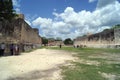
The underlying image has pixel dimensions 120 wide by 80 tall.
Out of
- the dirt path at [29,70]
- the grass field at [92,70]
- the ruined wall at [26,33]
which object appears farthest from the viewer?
the ruined wall at [26,33]

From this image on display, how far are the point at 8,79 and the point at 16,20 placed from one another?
22380mm

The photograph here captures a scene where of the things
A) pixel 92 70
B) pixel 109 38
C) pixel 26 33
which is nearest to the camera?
pixel 92 70

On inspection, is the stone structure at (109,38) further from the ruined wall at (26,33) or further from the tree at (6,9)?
the tree at (6,9)

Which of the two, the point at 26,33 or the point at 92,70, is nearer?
the point at 92,70

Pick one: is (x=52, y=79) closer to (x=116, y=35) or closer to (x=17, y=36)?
(x=17, y=36)

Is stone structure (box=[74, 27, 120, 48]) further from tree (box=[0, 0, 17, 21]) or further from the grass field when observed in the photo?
the grass field

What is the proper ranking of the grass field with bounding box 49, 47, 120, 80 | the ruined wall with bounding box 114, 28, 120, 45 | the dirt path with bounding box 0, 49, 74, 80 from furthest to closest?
the ruined wall with bounding box 114, 28, 120, 45, the grass field with bounding box 49, 47, 120, 80, the dirt path with bounding box 0, 49, 74, 80

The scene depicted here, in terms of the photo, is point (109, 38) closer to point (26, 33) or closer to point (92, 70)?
point (26, 33)

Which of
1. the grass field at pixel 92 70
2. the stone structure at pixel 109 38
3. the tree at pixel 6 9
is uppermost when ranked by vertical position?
the tree at pixel 6 9

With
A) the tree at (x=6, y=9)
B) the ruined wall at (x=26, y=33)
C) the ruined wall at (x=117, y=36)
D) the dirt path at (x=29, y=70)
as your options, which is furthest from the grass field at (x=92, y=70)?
the ruined wall at (x=117, y=36)

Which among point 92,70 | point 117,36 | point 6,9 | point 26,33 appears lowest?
point 92,70

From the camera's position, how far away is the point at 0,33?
85.7 feet

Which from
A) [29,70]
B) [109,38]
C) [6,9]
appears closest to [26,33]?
[6,9]

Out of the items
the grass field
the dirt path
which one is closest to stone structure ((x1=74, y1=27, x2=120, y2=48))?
the grass field
